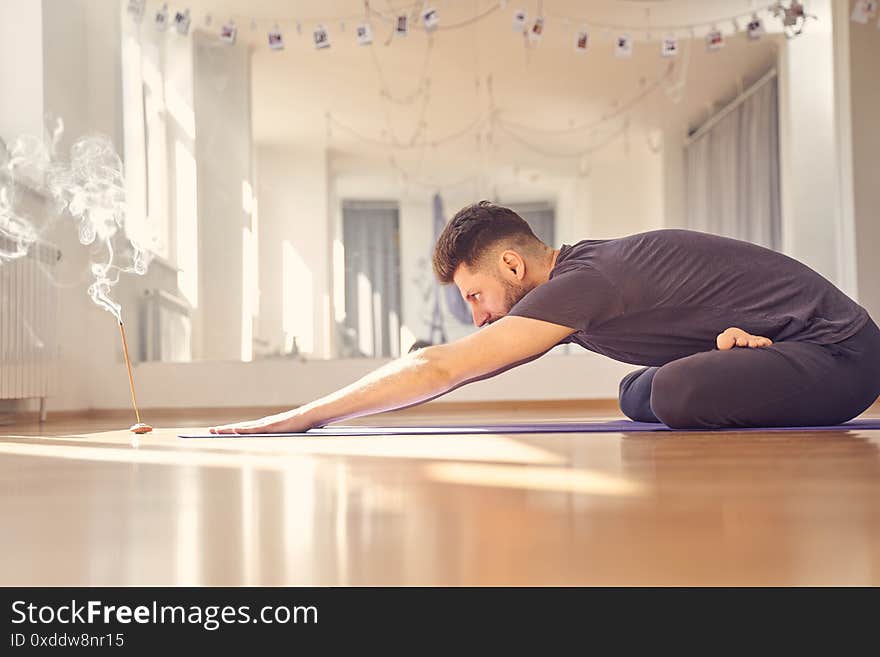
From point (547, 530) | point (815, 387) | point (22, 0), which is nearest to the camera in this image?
point (547, 530)

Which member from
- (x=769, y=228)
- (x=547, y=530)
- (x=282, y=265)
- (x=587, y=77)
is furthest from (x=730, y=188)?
(x=547, y=530)

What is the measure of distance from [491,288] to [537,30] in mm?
2978

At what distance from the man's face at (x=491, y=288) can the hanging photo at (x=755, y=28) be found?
3.30m

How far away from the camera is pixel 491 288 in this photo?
220 cm

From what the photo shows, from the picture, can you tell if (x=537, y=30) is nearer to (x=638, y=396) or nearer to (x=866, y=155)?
(x=866, y=155)

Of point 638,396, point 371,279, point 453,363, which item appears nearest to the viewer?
point 453,363

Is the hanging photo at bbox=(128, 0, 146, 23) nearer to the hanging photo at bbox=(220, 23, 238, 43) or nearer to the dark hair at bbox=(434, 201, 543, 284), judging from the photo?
the hanging photo at bbox=(220, 23, 238, 43)

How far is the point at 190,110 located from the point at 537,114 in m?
1.79

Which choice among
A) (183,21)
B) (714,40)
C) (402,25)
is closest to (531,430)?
(402,25)

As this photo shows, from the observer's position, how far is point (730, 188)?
493 centimetres

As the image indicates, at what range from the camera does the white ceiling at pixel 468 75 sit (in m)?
4.80
